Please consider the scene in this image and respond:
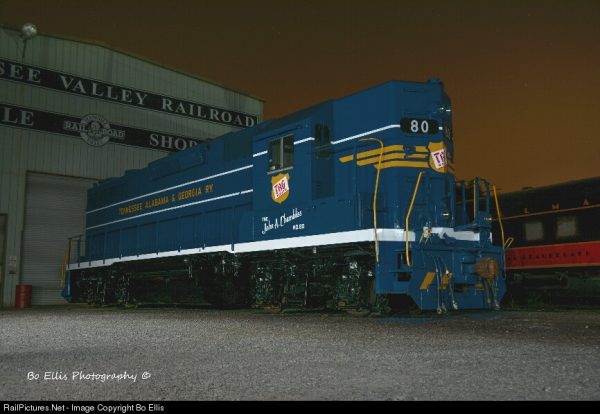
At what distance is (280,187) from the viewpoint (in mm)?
12117

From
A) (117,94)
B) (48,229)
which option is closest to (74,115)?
(117,94)

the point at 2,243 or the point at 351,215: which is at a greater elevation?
the point at 2,243

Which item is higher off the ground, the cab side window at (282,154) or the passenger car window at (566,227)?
the cab side window at (282,154)

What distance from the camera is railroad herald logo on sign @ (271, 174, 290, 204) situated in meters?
12.0

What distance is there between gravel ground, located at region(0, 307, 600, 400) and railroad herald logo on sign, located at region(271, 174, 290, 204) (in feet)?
12.5

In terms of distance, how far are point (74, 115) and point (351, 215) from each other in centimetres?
1685

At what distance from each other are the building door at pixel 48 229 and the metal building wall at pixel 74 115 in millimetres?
572

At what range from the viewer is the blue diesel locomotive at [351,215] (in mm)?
10398

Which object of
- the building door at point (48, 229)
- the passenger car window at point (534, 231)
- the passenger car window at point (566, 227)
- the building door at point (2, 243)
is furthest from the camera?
the building door at point (48, 229)

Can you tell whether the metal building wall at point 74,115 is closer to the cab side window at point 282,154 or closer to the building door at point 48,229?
the building door at point 48,229

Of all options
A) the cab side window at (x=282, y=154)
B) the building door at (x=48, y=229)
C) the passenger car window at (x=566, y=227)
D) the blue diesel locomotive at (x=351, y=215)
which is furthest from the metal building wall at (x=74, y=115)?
the passenger car window at (x=566, y=227)

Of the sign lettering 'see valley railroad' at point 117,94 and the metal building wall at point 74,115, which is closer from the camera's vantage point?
the metal building wall at point 74,115

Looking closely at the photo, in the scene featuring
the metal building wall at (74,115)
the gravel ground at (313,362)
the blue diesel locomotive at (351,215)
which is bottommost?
the gravel ground at (313,362)

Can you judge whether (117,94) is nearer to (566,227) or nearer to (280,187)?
(280,187)
